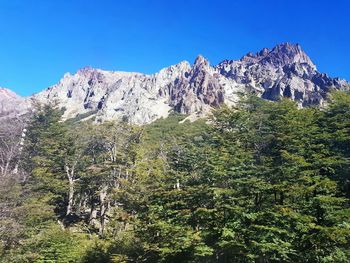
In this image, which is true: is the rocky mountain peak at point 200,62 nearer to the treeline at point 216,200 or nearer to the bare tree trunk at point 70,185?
the treeline at point 216,200

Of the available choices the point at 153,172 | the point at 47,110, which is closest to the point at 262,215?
the point at 153,172

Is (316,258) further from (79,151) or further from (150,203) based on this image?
(79,151)

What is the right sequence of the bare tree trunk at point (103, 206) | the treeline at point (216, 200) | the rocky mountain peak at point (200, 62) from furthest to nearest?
the rocky mountain peak at point (200, 62) → the bare tree trunk at point (103, 206) → the treeline at point (216, 200)

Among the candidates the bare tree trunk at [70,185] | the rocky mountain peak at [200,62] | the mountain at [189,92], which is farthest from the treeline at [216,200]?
the rocky mountain peak at [200,62]

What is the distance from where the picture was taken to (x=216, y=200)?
19016 mm

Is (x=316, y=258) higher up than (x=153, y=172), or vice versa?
(x=153, y=172)

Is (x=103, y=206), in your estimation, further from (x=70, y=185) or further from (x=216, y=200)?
(x=216, y=200)

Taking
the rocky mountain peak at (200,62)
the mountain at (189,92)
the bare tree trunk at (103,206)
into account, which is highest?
the rocky mountain peak at (200,62)

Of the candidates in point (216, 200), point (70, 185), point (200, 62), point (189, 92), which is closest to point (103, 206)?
point (70, 185)

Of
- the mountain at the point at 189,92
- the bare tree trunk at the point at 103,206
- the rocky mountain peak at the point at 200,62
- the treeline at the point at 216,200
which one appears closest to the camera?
the treeline at the point at 216,200

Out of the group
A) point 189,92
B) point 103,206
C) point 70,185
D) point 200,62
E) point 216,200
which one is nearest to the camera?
point 216,200

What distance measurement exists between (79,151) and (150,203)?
16115 mm

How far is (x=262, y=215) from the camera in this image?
17156 millimetres

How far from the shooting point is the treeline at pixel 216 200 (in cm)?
1703
